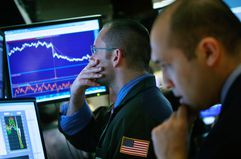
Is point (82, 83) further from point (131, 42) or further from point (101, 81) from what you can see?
point (131, 42)

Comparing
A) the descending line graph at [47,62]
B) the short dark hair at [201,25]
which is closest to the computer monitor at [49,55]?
the descending line graph at [47,62]

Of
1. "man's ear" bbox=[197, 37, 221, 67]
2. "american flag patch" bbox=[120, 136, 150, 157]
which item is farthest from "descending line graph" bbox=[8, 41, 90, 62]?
"man's ear" bbox=[197, 37, 221, 67]

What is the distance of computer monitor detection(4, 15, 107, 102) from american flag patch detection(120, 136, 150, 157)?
648 mm

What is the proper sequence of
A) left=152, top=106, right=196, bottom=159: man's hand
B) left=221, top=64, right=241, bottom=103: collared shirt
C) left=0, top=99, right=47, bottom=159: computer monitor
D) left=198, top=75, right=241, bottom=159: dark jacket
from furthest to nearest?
left=0, top=99, right=47, bottom=159: computer monitor
left=152, top=106, right=196, bottom=159: man's hand
left=221, top=64, right=241, bottom=103: collared shirt
left=198, top=75, right=241, bottom=159: dark jacket

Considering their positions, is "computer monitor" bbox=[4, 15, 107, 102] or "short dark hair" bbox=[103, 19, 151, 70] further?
"computer monitor" bbox=[4, 15, 107, 102]

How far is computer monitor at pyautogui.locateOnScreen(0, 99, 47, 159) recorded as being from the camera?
181 centimetres

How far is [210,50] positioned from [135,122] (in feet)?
2.43

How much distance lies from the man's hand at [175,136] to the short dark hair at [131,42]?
2.35 ft

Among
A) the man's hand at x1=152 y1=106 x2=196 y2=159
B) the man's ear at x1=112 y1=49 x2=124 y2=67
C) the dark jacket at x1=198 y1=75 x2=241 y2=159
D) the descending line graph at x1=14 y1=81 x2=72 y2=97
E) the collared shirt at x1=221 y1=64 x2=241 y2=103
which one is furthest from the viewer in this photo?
the descending line graph at x1=14 y1=81 x2=72 y2=97

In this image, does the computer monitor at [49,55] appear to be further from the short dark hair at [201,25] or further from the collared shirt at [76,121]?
the short dark hair at [201,25]

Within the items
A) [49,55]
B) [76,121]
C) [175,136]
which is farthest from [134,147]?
[49,55]

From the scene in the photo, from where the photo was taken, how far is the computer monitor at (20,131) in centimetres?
181

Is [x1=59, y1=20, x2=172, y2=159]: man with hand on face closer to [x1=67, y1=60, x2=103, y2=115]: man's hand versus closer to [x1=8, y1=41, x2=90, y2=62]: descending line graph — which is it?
[x1=67, y1=60, x2=103, y2=115]: man's hand

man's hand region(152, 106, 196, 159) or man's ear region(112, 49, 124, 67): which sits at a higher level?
man's ear region(112, 49, 124, 67)
